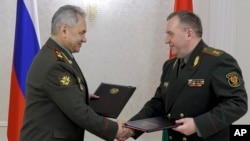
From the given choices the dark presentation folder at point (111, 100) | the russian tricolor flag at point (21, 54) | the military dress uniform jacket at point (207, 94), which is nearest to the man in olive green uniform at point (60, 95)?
the dark presentation folder at point (111, 100)

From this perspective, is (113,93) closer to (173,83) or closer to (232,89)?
(173,83)

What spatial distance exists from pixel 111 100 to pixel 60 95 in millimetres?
439

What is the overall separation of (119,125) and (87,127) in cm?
21

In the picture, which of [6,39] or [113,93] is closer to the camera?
[113,93]

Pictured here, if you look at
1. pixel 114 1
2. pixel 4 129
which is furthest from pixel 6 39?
pixel 114 1

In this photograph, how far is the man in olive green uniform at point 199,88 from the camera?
162cm

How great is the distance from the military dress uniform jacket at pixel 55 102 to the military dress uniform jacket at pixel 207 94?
16.9 inches

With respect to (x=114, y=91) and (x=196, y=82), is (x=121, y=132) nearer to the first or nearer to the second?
(x=114, y=91)

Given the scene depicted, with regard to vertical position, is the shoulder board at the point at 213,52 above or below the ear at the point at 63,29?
below

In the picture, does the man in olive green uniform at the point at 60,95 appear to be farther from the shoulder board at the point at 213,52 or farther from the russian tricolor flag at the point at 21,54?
the russian tricolor flag at the point at 21,54

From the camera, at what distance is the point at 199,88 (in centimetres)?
173

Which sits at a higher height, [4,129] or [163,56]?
[163,56]

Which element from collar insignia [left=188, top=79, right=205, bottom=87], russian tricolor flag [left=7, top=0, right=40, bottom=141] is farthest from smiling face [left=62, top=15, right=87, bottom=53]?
russian tricolor flag [left=7, top=0, right=40, bottom=141]

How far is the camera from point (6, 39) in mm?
3379
